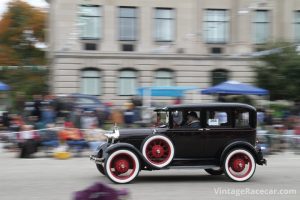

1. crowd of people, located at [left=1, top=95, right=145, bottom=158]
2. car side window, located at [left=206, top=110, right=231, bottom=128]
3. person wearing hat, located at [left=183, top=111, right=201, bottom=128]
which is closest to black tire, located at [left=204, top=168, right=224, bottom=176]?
car side window, located at [left=206, top=110, right=231, bottom=128]

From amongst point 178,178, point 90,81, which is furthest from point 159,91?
point 178,178

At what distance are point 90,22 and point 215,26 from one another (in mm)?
7410

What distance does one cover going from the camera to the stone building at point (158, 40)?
101ft

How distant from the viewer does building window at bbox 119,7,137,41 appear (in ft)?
103

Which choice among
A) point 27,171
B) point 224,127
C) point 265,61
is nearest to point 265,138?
point 224,127

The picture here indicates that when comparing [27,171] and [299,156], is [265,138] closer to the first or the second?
[299,156]

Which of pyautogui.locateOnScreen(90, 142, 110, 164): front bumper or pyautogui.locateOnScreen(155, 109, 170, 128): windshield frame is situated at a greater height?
pyautogui.locateOnScreen(155, 109, 170, 128): windshield frame

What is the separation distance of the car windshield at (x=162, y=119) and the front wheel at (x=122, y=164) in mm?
1032

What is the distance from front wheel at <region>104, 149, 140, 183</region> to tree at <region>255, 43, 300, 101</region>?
1898 centimetres

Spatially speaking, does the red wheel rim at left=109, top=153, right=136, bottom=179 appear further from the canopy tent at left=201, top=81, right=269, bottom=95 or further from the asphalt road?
the canopy tent at left=201, top=81, right=269, bottom=95

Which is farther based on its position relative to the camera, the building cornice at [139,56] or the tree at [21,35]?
the tree at [21,35]

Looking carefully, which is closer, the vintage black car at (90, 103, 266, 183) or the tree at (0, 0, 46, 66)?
the vintage black car at (90, 103, 266, 183)

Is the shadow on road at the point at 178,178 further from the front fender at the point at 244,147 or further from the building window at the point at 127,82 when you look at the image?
the building window at the point at 127,82

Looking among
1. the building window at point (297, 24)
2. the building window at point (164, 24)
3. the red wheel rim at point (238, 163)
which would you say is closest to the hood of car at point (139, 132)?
the red wheel rim at point (238, 163)
